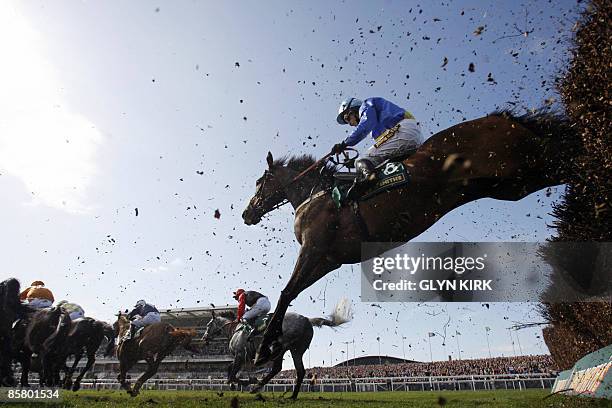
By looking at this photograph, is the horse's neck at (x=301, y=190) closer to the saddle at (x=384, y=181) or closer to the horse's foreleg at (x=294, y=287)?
the saddle at (x=384, y=181)

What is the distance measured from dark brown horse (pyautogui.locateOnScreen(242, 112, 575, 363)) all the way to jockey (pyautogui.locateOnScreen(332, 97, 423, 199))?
256 mm

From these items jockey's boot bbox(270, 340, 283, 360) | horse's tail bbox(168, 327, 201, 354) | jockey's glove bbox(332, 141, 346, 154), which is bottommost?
jockey's boot bbox(270, 340, 283, 360)

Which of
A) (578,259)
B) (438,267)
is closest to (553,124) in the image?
(438,267)

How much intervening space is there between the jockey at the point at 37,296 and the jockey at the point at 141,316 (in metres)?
2.30

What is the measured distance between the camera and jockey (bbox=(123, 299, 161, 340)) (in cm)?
1303

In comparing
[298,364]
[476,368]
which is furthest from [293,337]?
[476,368]

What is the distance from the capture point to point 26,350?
1152 centimetres

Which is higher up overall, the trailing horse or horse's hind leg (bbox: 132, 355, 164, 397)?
the trailing horse

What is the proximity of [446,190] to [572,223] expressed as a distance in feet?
10.8

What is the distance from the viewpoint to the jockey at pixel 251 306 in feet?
40.3

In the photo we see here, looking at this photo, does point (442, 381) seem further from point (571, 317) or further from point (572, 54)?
point (572, 54)

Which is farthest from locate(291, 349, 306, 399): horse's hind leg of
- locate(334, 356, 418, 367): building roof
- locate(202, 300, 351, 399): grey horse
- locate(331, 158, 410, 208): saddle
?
locate(334, 356, 418, 367): building roof

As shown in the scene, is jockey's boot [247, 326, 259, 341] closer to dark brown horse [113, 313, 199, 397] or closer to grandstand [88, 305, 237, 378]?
→ dark brown horse [113, 313, 199, 397]

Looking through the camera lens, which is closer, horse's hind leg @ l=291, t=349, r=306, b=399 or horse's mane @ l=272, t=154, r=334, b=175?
horse's mane @ l=272, t=154, r=334, b=175
